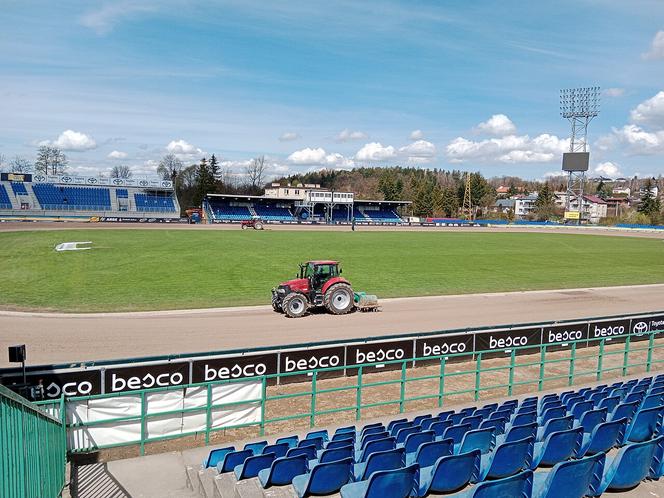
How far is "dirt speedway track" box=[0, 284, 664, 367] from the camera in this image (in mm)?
18031

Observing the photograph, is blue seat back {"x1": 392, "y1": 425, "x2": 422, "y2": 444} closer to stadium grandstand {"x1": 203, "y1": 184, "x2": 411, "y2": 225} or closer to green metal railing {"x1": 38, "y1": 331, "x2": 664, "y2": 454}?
green metal railing {"x1": 38, "y1": 331, "x2": 664, "y2": 454}

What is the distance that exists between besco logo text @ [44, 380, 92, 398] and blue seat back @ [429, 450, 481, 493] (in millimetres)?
8023

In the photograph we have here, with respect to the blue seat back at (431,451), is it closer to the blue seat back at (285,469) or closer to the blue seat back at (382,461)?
the blue seat back at (382,461)

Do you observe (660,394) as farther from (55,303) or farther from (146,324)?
(55,303)

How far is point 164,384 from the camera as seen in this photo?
1190cm

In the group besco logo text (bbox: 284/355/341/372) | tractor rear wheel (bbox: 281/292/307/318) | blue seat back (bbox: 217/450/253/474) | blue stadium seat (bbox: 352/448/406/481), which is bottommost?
tractor rear wheel (bbox: 281/292/307/318)

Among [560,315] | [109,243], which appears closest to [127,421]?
[560,315]

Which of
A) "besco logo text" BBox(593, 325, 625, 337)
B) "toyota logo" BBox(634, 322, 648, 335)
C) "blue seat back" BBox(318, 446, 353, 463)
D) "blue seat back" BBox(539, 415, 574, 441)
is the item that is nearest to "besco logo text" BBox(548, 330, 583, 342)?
"besco logo text" BBox(593, 325, 625, 337)

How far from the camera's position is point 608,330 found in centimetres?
1825

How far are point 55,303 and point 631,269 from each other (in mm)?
42082

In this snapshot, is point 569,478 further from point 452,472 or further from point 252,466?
point 252,466

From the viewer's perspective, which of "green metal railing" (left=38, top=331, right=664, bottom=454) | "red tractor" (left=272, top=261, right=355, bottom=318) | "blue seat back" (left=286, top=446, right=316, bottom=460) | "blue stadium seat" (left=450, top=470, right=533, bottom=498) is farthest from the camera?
"red tractor" (left=272, top=261, right=355, bottom=318)

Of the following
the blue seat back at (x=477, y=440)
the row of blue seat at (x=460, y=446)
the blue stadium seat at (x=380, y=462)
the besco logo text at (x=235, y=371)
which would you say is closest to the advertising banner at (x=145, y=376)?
the besco logo text at (x=235, y=371)

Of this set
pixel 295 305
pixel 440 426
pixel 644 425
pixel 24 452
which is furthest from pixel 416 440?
pixel 295 305
